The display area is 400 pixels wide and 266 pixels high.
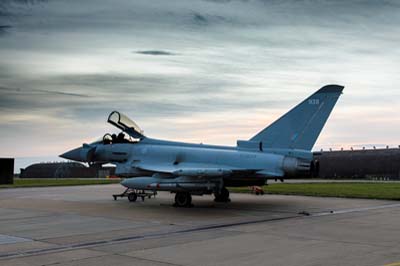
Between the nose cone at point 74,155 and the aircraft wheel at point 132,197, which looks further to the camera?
the aircraft wheel at point 132,197

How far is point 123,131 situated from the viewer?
20.5 metres

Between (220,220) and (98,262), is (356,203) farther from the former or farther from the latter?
(98,262)

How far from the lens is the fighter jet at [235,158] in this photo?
16812 mm

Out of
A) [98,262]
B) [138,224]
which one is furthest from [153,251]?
[138,224]

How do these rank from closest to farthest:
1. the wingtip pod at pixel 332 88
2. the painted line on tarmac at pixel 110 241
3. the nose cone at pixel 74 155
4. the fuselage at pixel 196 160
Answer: the painted line on tarmac at pixel 110 241 < the fuselage at pixel 196 160 < the wingtip pod at pixel 332 88 < the nose cone at pixel 74 155

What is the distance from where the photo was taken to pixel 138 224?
44.2ft

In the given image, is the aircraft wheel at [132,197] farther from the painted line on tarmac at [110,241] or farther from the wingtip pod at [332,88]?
the wingtip pod at [332,88]

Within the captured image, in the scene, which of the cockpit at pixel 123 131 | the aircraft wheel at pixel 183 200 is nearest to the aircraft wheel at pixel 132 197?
the cockpit at pixel 123 131

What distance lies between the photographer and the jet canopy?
66.2 feet

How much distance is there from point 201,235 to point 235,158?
6714 millimetres

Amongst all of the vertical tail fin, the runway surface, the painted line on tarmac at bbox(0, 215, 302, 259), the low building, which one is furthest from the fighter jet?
the low building

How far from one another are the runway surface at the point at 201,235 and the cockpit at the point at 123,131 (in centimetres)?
327

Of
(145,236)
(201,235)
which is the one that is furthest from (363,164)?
(145,236)

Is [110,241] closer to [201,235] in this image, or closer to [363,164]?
[201,235]
